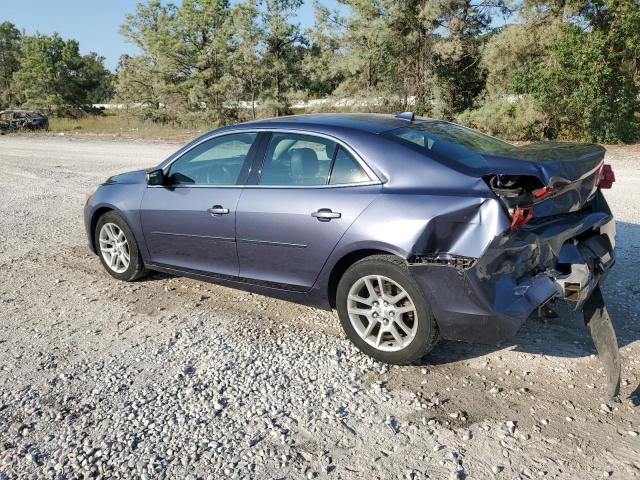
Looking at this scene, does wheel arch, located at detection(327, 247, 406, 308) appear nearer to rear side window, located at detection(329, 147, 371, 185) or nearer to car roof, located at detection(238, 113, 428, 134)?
rear side window, located at detection(329, 147, 371, 185)

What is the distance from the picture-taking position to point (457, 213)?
3.39 meters

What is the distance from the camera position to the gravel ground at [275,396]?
285cm

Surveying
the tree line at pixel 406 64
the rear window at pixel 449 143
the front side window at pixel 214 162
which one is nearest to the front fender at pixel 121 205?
the front side window at pixel 214 162

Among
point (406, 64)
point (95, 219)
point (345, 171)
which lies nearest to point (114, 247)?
point (95, 219)

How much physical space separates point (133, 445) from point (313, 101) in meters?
25.2

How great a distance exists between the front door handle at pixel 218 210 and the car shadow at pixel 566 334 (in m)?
1.94

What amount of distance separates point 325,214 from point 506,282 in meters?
1.29

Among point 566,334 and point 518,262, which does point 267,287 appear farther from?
point 566,334

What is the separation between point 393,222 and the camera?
3611 mm

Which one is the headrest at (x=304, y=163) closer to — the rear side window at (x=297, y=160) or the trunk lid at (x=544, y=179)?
the rear side window at (x=297, y=160)

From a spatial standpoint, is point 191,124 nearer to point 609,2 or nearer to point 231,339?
point 609,2

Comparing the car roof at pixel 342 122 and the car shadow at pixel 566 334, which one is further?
the car roof at pixel 342 122

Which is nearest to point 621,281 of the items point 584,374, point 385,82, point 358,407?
point 584,374

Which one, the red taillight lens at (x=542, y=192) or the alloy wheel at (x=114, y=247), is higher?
the red taillight lens at (x=542, y=192)
